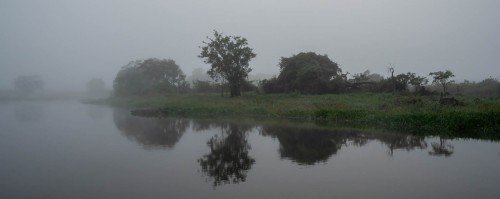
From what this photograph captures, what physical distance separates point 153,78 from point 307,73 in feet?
103

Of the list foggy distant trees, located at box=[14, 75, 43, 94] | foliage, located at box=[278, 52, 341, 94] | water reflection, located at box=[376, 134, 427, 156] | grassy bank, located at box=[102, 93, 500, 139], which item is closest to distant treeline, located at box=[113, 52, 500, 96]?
foliage, located at box=[278, 52, 341, 94]

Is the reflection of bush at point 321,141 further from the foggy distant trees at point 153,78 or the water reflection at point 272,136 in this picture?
the foggy distant trees at point 153,78

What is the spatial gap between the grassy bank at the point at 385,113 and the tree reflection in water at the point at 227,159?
8077mm

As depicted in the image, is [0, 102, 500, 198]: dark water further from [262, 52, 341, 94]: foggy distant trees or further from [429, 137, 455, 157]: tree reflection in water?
[262, 52, 341, 94]: foggy distant trees

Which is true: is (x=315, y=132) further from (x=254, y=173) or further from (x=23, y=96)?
(x=23, y=96)

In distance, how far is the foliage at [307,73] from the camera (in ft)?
140

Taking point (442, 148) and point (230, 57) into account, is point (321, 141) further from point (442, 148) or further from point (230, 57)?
point (230, 57)

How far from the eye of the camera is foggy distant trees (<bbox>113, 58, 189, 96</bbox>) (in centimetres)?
6219

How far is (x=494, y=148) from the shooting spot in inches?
594

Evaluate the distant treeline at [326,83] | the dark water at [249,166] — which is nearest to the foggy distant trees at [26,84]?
the distant treeline at [326,83]

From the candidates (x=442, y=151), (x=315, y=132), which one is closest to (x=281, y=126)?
(x=315, y=132)

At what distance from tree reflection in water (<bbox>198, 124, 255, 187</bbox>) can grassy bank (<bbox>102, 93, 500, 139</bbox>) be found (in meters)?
8.08

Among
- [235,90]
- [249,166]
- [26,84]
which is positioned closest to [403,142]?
[249,166]

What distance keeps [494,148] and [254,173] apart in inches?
391
